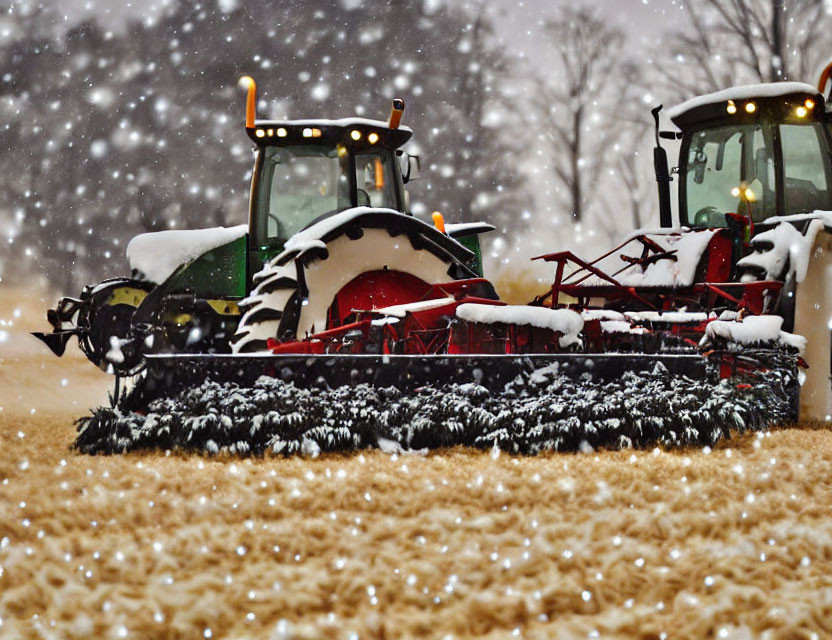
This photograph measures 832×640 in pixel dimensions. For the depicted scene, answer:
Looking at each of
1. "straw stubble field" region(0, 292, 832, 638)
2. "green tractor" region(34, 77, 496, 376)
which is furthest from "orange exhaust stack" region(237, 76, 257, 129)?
"straw stubble field" region(0, 292, 832, 638)

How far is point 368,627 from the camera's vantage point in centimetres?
229

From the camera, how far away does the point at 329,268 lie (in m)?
5.28

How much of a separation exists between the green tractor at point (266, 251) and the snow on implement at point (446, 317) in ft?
0.05

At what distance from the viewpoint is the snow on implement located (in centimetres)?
424

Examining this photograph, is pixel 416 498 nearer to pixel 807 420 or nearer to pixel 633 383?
pixel 633 383

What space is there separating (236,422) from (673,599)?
233 centimetres

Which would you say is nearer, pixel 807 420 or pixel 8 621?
pixel 8 621

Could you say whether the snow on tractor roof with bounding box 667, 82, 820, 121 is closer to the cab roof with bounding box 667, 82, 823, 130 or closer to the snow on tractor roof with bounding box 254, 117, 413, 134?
the cab roof with bounding box 667, 82, 823, 130

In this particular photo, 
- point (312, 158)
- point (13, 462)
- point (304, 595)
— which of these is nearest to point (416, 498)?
point (304, 595)

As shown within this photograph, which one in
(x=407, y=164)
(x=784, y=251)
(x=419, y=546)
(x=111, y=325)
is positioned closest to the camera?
(x=419, y=546)

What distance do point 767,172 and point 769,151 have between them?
18 cm

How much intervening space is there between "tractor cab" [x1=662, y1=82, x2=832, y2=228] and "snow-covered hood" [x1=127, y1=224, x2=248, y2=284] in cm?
416

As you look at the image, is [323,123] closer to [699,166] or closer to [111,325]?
[111,325]

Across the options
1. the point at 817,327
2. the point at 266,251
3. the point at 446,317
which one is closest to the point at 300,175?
the point at 266,251
